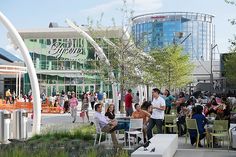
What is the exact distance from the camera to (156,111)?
1334cm

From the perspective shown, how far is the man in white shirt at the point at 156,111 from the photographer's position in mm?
13188

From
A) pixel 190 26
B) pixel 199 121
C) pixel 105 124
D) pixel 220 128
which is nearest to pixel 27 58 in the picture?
pixel 105 124

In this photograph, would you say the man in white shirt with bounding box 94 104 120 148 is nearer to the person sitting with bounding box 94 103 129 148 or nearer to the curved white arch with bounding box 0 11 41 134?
the person sitting with bounding box 94 103 129 148

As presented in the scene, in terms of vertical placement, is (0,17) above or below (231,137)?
above

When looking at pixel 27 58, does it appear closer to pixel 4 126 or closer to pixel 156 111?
pixel 4 126

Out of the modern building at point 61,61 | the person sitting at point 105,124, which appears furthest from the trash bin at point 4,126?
the modern building at point 61,61

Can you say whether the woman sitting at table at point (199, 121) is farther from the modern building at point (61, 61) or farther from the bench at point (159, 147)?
the modern building at point (61, 61)

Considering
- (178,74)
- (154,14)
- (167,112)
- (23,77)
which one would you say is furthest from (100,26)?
(154,14)

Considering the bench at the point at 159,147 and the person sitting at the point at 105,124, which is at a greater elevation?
the person sitting at the point at 105,124

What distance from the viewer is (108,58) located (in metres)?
22.0

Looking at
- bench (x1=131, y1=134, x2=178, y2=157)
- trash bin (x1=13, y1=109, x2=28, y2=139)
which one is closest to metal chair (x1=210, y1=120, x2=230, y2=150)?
bench (x1=131, y1=134, x2=178, y2=157)

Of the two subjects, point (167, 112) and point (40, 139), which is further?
point (167, 112)

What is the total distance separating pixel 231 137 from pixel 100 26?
12.8 m

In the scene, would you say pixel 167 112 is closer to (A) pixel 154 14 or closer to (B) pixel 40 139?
(B) pixel 40 139
